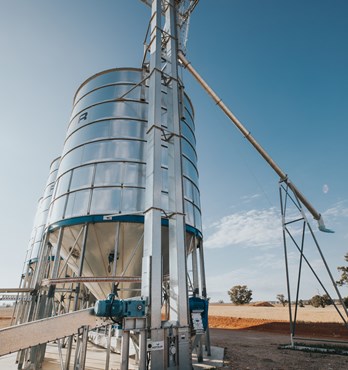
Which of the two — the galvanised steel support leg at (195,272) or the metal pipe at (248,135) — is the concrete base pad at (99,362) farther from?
the metal pipe at (248,135)

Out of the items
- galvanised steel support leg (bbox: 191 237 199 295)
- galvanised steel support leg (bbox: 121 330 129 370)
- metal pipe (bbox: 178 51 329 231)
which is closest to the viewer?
galvanised steel support leg (bbox: 121 330 129 370)

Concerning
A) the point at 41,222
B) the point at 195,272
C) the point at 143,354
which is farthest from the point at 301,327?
the point at 41,222

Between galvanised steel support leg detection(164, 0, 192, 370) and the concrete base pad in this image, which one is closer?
galvanised steel support leg detection(164, 0, 192, 370)

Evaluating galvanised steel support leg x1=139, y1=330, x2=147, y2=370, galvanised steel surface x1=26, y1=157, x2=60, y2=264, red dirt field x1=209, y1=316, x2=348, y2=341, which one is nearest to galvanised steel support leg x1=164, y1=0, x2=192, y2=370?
galvanised steel support leg x1=139, y1=330, x2=147, y2=370

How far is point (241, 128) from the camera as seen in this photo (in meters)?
11.8

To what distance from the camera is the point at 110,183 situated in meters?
8.09

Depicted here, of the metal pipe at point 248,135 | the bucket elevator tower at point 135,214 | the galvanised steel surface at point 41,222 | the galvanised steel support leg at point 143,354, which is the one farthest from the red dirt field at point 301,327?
the galvanised steel surface at point 41,222

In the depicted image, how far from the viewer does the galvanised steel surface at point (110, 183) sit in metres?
7.76

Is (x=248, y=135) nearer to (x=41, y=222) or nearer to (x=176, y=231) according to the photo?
(x=176, y=231)

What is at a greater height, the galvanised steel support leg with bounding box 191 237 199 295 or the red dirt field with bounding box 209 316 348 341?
the galvanised steel support leg with bounding box 191 237 199 295

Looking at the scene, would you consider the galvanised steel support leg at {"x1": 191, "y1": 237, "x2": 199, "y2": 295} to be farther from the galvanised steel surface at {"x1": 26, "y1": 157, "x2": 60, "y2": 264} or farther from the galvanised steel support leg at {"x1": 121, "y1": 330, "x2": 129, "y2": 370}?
the galvanised steel surface at {"x1": 26, "y1": 157, "x2": 60, "y2": 264}

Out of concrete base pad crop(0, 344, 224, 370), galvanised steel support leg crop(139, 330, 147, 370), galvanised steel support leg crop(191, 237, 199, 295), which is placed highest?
galvanised steel support leg crop(191, 237, 199, 295)

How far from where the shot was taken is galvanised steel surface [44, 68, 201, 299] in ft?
25.5

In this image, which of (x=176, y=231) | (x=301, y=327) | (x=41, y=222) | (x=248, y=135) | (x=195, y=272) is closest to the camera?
(x=176, y=231)
